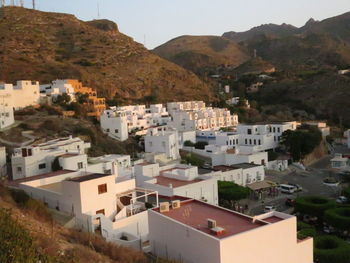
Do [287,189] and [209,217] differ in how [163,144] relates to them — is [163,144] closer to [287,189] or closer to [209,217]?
[287,189]

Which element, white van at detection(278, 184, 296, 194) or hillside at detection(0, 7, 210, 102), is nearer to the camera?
white van at detection(278, 184, 296, 194)

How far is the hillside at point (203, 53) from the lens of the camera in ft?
456

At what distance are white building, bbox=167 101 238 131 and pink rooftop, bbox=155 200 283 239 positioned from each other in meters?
35.8

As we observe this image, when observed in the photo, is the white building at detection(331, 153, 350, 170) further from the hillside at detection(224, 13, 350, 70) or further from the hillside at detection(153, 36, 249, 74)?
the hillside at detection(153, 36, 249, 74)

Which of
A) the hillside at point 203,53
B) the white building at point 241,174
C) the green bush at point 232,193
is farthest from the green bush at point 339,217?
the hillside at point 203,53

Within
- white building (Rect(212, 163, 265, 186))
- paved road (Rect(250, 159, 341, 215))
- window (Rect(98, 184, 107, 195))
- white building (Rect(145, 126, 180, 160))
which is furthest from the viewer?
white building (Rect(145, 126, 180, 160))

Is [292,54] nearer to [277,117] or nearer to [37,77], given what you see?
[277,117]

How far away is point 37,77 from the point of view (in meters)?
59.5

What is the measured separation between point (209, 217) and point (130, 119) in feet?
118

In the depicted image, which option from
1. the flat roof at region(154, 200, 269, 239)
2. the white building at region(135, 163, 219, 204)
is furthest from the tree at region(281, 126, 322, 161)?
the flat roof at region(154, 200, 269, 239)

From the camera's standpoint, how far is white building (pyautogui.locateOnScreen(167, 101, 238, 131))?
1992 inches

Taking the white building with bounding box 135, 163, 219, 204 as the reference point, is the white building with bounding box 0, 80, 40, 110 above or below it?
above

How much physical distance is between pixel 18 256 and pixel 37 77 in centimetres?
5564

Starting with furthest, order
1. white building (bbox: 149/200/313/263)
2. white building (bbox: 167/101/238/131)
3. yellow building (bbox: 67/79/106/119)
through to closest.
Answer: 1. white building (bbox: 167/101/238/131)
2. yellow building (bbox: 67/79/106/119)
3. white building (bbox: 149/200/313/263)
